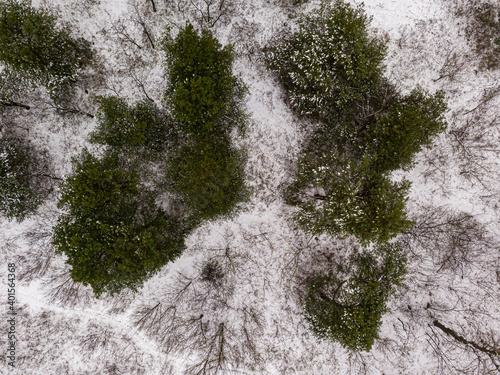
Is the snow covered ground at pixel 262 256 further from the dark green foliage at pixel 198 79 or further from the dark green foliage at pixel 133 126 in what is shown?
the dark green foliage at pixel 198 79

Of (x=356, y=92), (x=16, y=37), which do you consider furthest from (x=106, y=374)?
(x=356, y=92)

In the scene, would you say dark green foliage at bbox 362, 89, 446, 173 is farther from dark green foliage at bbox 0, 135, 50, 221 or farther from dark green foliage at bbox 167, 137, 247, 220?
dark green foliage at bbox 0, 135, 50, 221

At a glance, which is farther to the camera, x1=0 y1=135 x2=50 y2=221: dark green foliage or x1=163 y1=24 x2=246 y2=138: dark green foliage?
x1=0 y1=135 x2=50 y2=221: dark green foliage

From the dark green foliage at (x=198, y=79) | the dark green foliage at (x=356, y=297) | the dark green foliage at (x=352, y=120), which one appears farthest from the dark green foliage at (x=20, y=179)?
the dark green foliage at (x=356, y=297)

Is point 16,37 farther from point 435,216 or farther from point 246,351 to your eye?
point 435,216

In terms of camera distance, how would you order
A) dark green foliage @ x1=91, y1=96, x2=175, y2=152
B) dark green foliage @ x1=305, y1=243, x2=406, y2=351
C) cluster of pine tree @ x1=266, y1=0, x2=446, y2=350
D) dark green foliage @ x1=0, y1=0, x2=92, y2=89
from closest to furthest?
cluster of pine tree @ x1=266, y1=0, x2=446, y2=350, dark green foliage @ x1=0, y1=0, x2=92, y2=89, dark green foliage @ x1=305, y1=243, x2=406, y2=351, dark green foliage @ x1=91, y1=96, x2=175, y2=152

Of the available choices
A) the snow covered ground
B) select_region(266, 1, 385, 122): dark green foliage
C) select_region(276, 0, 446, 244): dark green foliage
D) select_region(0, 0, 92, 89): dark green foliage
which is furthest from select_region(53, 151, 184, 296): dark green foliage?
select_region(266, 1, 385, 122): dark green foliage
